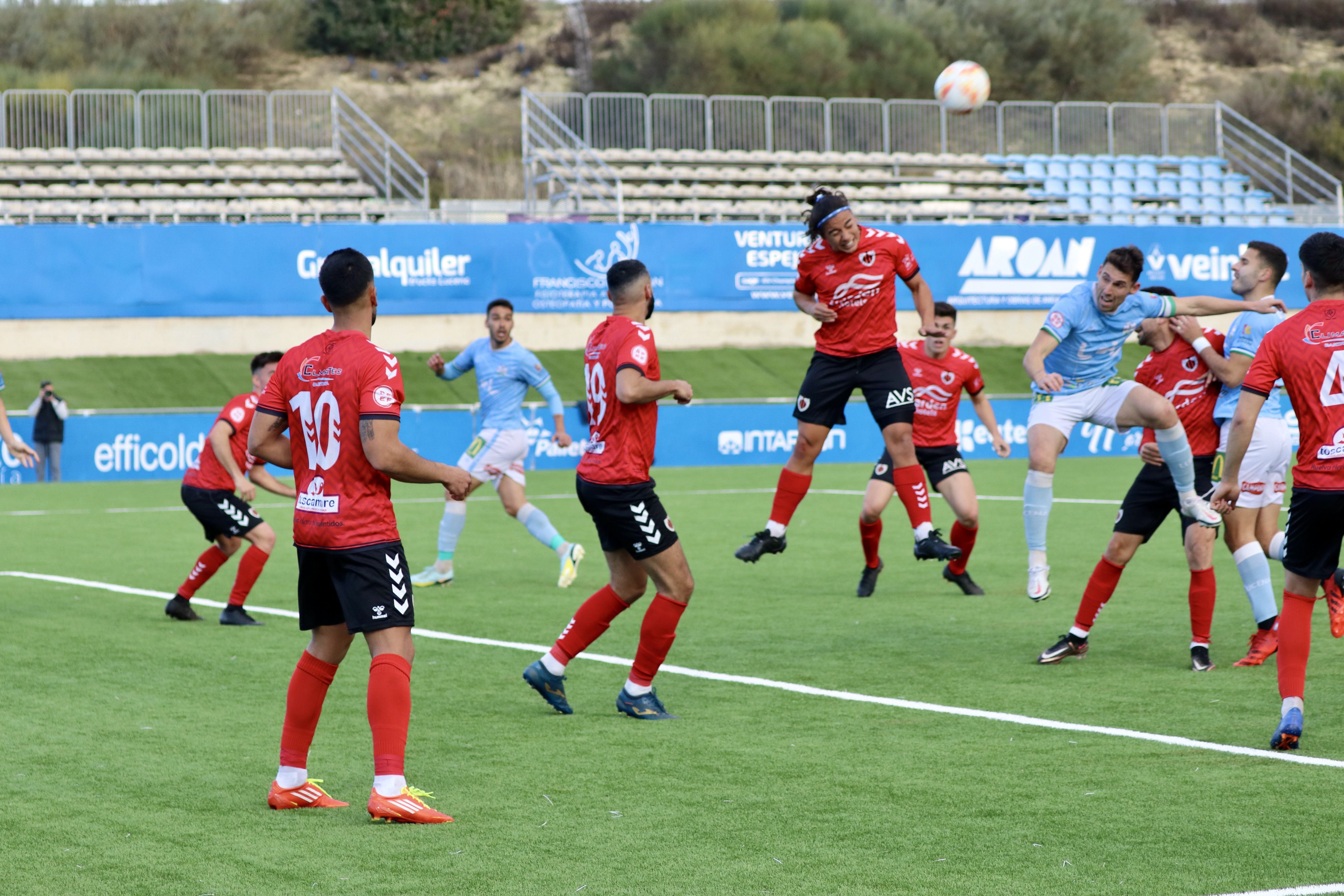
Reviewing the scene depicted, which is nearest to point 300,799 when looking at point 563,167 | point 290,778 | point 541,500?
point 290,778

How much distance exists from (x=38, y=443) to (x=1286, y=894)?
2254 cm

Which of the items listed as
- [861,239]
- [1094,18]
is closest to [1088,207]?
[1094,18]

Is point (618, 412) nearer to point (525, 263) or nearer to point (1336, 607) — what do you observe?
point (1336, 607)

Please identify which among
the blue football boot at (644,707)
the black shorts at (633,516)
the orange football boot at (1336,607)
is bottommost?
the blue football boot at (644,707)

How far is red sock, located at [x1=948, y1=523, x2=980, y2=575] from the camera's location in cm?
1151

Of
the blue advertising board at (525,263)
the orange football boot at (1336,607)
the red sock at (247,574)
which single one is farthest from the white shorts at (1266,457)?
the blue advertising board at (525,263)

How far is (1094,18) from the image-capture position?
56.9 metres

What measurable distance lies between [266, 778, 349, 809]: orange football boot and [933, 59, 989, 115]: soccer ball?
16.3 meters

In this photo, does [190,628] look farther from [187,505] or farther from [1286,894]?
[1286,894]

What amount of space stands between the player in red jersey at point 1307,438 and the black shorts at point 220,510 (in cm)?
651

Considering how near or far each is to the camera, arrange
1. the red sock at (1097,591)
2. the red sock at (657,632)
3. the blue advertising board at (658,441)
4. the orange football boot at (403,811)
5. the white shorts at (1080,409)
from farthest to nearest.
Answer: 1. the blue advertising board at (658,441)
2. the white shorts at (1080,409)
3. the red sock at (1097,591)
4. the red sock at (657,632)
5. the orange football boot at (403,811)

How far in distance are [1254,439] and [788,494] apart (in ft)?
9.11

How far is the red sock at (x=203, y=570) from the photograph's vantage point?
10.4 m

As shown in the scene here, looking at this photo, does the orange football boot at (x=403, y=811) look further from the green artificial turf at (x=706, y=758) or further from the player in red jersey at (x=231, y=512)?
the player in red jersey at (x=231, y=512)
